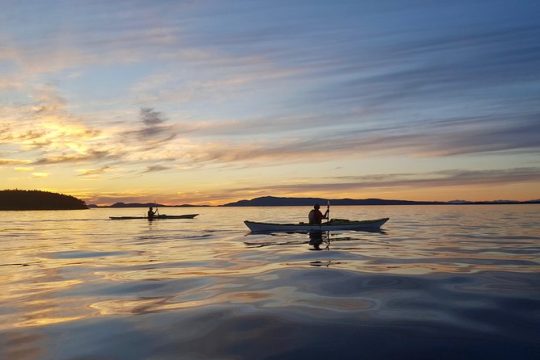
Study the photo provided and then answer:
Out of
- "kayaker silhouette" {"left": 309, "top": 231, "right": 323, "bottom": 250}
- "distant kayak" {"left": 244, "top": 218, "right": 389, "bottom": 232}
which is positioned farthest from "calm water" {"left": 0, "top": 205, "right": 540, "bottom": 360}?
"distant kayak" {"left": 244, "top": 218, "right": 389, "bottom": 232}

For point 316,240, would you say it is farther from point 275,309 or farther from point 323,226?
point 275,309

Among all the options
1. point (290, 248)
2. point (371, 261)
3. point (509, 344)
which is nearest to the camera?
point (509, 344)

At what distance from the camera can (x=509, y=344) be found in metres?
9.62

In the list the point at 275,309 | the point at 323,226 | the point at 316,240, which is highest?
the point at 323,226

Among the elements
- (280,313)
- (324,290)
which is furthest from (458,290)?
(280,313)

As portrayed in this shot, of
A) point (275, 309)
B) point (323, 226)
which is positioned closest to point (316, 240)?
point (323, 226)

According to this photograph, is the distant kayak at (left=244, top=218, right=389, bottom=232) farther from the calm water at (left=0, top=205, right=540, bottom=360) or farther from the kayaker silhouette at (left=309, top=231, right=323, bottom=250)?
the calm water at (left=0, top=205, right=540, bottom=360)

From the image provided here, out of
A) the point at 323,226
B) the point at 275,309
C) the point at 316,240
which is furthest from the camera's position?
the point at 323,226

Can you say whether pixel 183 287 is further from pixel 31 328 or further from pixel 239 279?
pixel 31 328

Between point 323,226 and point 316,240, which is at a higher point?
point 323,226

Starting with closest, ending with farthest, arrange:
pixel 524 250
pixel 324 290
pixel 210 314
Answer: pixel 210 314 < pixel 324 290 < pixel 524 250

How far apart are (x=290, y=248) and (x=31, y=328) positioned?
69.4 ft

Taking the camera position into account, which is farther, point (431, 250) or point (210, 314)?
point (431, 250)

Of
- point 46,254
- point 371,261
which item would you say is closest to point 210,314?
point 371,261
